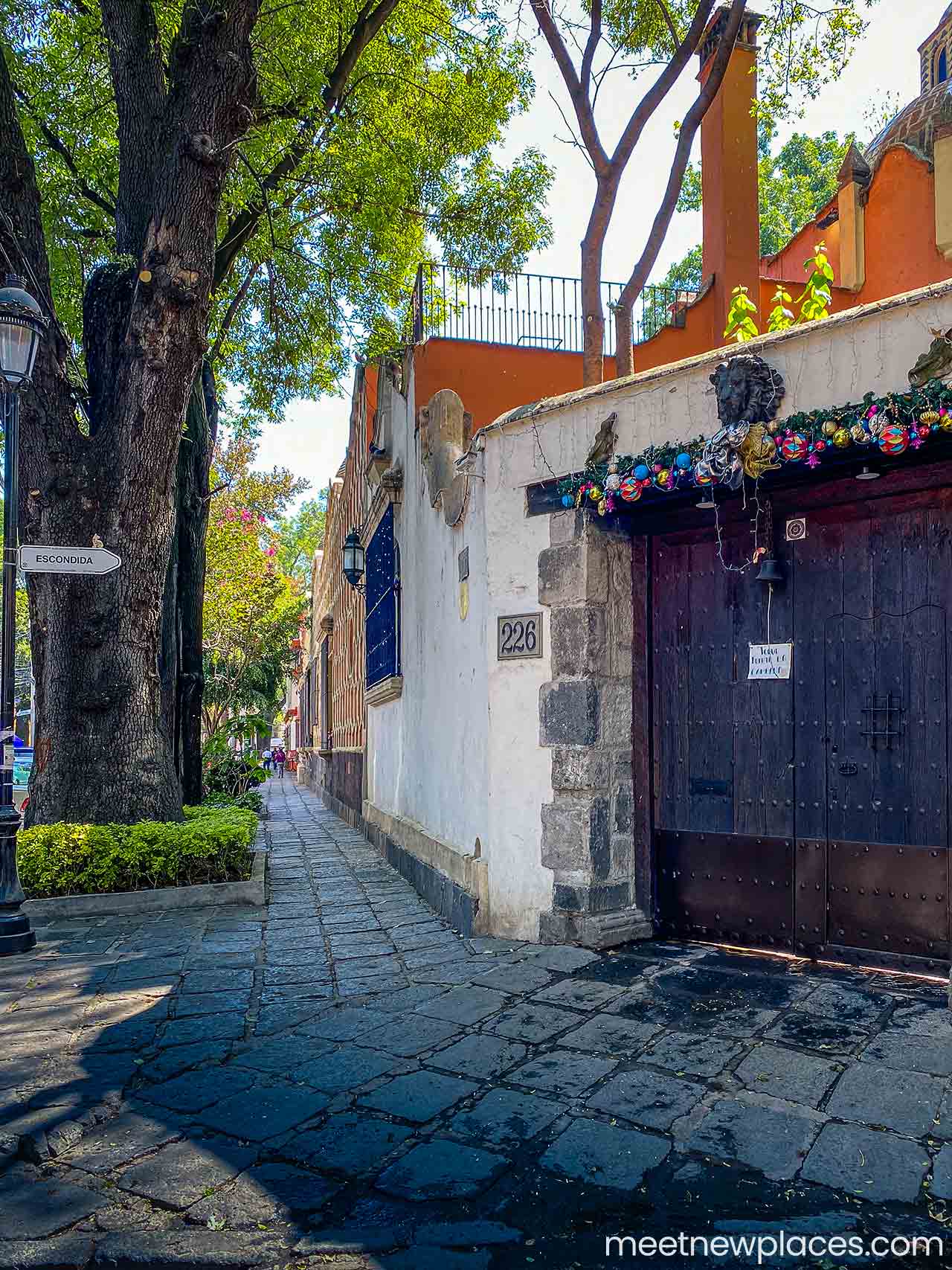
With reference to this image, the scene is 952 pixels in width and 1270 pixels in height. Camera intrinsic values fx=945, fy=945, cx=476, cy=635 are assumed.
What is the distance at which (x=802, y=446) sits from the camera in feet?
14.9

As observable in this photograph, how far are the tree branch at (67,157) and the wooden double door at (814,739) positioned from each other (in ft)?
27.5

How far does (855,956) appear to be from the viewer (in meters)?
4.83

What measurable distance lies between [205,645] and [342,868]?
40.8 feet

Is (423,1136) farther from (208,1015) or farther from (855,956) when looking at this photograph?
(855,956)

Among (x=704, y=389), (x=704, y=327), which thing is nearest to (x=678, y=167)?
(x=704, y=327)

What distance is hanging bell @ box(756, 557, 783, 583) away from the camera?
517cm

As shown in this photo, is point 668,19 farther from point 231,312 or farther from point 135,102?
point 231,312

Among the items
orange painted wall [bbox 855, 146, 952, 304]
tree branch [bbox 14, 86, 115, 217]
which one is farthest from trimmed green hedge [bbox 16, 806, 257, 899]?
orange painted wall [bbox 855, 146, 952, 304]

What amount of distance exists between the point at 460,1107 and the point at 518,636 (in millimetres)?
3064

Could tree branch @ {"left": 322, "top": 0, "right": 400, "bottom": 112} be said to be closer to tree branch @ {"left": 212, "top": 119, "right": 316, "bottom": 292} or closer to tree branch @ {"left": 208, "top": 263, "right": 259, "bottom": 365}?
tree branch @ {"left": 212, "top": 119, "right": 316, "bottom": 292}

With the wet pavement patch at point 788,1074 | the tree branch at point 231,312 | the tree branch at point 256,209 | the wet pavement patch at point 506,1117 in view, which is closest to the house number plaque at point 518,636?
the wet pavement patch at point 788,1074

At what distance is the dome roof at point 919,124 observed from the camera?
12.6 m

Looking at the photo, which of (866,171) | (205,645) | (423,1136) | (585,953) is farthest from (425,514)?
(205,645)

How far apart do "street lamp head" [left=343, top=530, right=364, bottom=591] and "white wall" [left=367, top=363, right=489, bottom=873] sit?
105 inches
